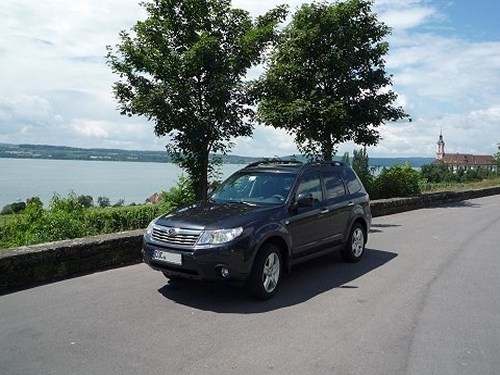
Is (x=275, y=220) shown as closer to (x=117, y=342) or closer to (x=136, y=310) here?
(x=136, y=310)

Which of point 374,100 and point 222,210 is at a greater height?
point 374,100

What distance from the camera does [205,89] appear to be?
10.3 m

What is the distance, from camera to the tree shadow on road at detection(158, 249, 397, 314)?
18.9 feet

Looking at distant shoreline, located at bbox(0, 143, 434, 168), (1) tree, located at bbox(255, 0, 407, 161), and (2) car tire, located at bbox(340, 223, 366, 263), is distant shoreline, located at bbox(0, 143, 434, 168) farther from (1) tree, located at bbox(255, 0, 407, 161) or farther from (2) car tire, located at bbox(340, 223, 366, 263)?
(2) car tire, located at bbox(340, 223, 366, 263)

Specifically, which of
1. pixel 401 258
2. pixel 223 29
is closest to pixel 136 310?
pixel 401 258

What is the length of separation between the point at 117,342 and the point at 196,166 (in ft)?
22.4

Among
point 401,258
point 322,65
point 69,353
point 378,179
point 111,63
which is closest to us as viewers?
point 69,353

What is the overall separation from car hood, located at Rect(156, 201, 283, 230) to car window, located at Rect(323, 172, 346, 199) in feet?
5.09

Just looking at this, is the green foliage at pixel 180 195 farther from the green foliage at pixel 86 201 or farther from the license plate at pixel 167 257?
the license plate at pixel 167 257

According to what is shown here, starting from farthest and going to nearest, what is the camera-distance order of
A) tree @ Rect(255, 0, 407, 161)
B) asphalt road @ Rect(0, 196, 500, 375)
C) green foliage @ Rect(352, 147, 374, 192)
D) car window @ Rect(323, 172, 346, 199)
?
green foliage @ Rect(352, 147, 374, 192)
tree @ Rect(255, 0, 407, 161)
car window @ Rect(323, 172, 346, 199)
asphalt road @ Rect(0, 196, 500, 375)

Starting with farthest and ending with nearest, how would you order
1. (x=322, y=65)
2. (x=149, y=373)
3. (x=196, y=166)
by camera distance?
(x=322, y=65) → (x=196, y=166) → (x=149, y=373)

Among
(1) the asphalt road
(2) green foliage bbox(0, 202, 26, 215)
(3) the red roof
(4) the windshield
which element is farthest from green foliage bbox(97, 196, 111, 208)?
(3) the red roof

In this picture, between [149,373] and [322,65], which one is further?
[322,65]

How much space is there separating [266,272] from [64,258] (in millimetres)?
2902
